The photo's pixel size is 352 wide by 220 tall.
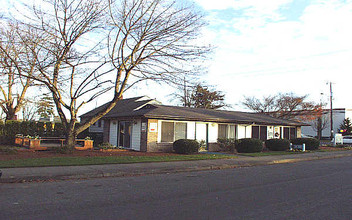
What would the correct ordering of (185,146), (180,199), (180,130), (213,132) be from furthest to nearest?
(213,132) → (180,130) → (185,146) → (180,199)

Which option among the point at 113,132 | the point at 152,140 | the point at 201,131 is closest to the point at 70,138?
the point at 152,140

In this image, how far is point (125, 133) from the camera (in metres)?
22.1

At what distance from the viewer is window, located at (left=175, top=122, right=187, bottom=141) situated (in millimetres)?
21062

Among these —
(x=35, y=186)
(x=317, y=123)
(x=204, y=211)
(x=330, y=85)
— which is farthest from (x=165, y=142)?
(x=317, y=123)

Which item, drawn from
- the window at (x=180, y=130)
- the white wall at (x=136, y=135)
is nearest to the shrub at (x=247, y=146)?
the window at (x=180, y=130)

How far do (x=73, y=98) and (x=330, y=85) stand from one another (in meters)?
42.2

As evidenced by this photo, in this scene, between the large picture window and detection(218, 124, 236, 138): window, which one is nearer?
the large picture window

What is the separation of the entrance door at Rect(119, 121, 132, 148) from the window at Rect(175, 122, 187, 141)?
3.30 metres

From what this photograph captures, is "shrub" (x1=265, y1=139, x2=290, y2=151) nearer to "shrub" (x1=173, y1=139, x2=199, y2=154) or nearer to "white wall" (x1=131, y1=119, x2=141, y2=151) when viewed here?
"shrub" (x1=173, y1=139, x2=199, y2=154)

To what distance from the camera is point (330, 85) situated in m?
46.7

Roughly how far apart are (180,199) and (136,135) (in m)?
13.5

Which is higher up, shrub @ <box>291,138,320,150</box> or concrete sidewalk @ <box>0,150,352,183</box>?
shrub @ <box>291,138,320,150</box>

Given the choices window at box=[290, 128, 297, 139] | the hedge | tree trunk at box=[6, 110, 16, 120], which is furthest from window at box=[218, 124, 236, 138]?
tree trunk at box=[6, 110, 16, 120]

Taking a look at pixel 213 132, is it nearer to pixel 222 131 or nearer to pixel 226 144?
pixel 222 131
